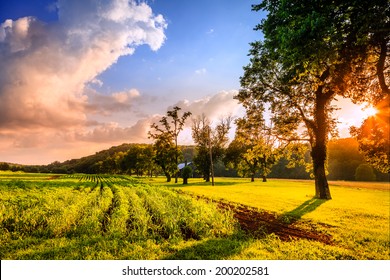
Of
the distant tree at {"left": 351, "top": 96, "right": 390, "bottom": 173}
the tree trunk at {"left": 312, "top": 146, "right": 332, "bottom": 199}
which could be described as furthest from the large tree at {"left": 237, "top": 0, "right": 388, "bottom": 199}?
the tree trunk at {"left": 312, "top": 146, "right": 332, "bottom": 199}

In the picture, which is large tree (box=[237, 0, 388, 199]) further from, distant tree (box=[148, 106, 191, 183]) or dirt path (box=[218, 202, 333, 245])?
distant tree (box=[148, 106, 191, 183])

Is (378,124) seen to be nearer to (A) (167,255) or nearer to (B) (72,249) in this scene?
(A) (167,255)

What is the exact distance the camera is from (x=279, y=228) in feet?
39.2

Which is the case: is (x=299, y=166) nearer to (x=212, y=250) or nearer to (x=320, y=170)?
(x=320, y=170)

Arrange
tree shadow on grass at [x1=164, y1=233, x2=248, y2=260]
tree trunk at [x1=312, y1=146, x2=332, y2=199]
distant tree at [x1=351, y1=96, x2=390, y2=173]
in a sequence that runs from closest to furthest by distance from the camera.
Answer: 1. tree shadow on grass at [x1=164, y1=233, x2=248, y2=260]
2. distant tree at [x1=351, y1=96, x2=390, y2=173]
3. tree trunk at [x1=312, y1=146, x2=332, y2=199]

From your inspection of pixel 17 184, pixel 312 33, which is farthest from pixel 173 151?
pixel 312 33

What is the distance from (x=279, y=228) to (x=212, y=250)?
4.89m

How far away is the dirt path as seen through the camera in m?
10.5

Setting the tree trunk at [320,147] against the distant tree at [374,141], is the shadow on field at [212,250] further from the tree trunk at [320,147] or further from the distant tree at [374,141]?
the tree trunk at [320,147]

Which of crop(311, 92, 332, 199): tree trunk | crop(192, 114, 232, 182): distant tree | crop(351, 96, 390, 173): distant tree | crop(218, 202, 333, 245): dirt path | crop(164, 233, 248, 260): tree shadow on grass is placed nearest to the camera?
crop(164, 233, 248, 260): tree shadow on grass

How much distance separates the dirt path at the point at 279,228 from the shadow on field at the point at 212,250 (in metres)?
1.86

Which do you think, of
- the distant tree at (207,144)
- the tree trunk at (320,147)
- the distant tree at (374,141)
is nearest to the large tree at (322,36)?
the distant tree at (374,141)

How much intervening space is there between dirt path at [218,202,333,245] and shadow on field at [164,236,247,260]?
1861mm
